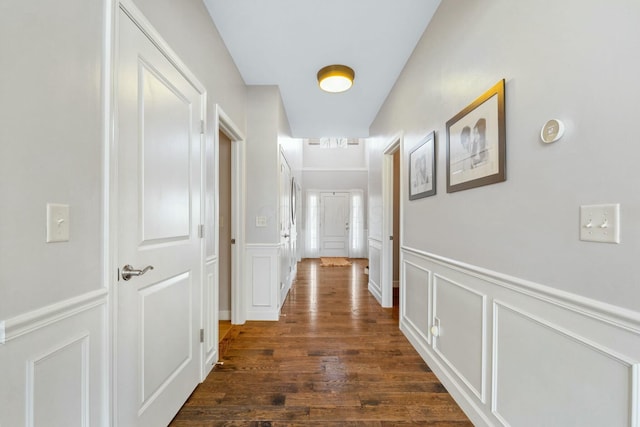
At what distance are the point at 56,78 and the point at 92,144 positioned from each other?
0.22m

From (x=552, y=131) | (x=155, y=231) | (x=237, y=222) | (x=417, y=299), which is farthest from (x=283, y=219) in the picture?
(x=552, y=131)

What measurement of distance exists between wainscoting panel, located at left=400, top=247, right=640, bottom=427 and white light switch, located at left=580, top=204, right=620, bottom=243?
206mm

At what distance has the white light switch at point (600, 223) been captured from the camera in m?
0.82

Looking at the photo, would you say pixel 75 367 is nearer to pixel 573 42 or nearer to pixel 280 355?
pixel 280 355

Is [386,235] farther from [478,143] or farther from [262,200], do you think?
[478,143]

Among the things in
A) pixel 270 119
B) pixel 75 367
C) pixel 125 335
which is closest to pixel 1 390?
pixel 75 367

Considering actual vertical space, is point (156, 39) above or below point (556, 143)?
above

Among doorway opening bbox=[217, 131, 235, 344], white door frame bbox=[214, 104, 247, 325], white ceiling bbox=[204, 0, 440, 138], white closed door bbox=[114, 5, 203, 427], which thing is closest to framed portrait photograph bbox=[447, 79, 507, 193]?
white ceiling bbox=[204, 0, 440, 138]

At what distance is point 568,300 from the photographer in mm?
962

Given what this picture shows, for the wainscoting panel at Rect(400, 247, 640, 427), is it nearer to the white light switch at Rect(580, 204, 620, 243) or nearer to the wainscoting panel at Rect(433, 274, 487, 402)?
the wainscoting panel at Rect(433, 274, 487, 402)

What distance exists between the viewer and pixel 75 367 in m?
0.93

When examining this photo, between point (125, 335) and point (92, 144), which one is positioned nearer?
point (92, 144)

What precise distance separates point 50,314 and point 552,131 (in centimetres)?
177

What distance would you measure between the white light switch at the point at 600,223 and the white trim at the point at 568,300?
0.20 meters
